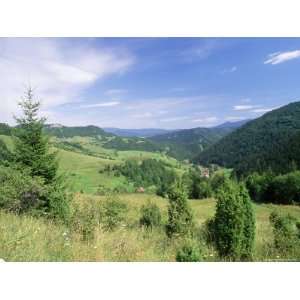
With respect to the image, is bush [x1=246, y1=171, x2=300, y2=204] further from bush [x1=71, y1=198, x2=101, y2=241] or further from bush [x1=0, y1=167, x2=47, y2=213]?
bush [x1=71, y1=198, x2=101, y2=241]

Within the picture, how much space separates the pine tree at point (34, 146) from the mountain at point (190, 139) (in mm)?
111008

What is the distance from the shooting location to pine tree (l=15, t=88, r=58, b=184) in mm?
8508

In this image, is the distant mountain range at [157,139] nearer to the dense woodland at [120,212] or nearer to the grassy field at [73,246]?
the dense woodland at [120,212]

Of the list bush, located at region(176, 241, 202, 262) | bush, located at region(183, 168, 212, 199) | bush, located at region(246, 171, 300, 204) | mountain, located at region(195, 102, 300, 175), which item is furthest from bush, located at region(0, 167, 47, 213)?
mountain, located at region(195, 102, 300, 175)

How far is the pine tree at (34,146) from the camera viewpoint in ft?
27.9

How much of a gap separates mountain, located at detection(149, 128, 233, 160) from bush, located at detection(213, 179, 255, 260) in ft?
371

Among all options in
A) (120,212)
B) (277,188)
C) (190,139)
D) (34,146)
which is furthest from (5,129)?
(190,139)

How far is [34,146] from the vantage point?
28.6ft
